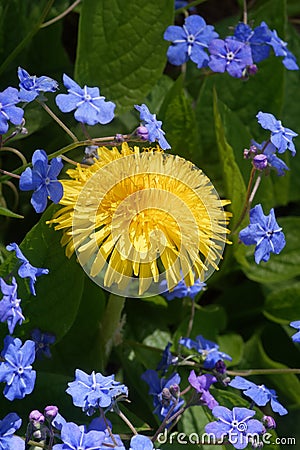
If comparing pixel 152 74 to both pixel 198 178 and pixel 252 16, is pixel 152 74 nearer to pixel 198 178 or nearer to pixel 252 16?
pixel 252 16

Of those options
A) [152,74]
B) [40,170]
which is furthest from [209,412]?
[152,74]

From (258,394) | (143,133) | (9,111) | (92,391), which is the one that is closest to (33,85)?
(9,111)

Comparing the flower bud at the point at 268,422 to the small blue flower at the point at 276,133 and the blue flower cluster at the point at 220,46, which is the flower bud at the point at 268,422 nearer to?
the small blue flower at the point at 276,133

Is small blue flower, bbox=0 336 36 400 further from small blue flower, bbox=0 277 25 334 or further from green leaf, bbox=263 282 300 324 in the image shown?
green leaf, bbox=263 282 300 324

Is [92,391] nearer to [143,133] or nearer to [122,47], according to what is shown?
[143,133]

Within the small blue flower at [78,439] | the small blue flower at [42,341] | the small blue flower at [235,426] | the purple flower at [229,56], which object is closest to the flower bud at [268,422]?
the small blue flower at [235,426]

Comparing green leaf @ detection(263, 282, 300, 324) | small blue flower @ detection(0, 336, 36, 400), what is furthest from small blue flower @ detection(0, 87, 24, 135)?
green leaf @ detection(263, 282, 300, 324)
